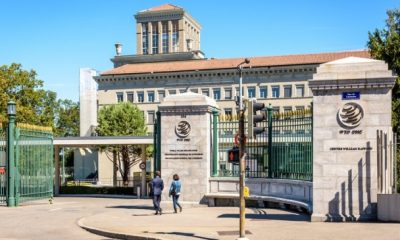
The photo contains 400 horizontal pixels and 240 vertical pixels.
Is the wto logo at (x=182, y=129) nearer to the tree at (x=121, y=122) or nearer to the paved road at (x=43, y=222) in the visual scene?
the paved road at (x=43, y=222)

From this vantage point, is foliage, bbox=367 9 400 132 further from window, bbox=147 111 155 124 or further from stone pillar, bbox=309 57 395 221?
window, bbox=147 111 155 124

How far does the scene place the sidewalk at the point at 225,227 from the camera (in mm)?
14156

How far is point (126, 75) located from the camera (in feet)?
283

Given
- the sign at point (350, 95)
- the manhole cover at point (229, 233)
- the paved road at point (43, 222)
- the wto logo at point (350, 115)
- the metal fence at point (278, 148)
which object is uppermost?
the sign at point (350, 95)

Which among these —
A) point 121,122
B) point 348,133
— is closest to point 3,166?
point 348,133

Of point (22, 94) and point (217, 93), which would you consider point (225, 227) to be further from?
point (217, 93)

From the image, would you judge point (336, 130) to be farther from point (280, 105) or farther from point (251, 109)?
point (280, 105)

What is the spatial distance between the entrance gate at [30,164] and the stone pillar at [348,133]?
1500 cm

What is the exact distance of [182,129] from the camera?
75.7 feet

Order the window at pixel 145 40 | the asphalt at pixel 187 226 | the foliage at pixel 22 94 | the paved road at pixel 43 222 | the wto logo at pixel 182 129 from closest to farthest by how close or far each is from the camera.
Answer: the asphalt at pixel 187 226 → the paved road at pixel 43 222 → the wto logo at pixel 182 129 → the foliage at pixel 22 94 → the window at pixel 145 40

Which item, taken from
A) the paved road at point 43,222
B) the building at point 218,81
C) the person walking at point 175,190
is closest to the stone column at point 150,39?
the building at point 218,81

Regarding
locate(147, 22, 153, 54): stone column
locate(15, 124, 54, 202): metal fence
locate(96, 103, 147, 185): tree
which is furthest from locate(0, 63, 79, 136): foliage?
locate(147, 22, 153, 54): stone column

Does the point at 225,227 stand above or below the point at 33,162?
below

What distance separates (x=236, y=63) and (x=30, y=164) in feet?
189
